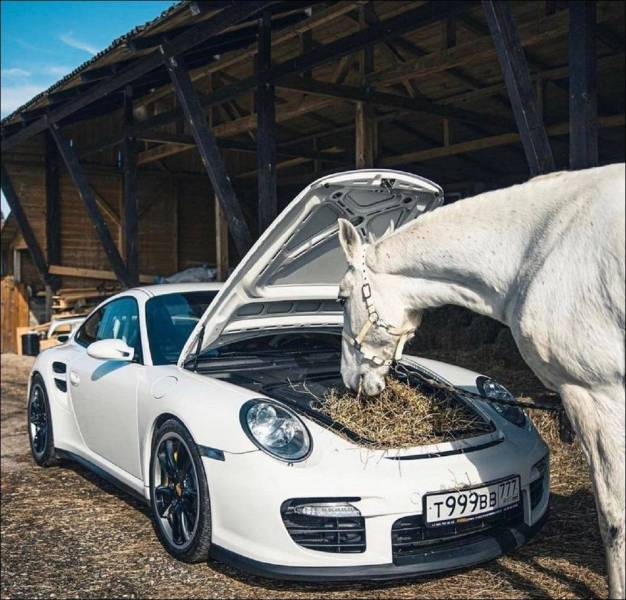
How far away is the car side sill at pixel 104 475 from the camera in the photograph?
4102mm

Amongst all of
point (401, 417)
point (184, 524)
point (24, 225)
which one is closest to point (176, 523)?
point (184, 524)

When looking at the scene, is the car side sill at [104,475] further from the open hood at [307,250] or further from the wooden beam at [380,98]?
the wooden beam at [380,98]

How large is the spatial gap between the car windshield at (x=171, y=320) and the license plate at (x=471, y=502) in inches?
72.1

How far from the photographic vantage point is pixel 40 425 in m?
5.71

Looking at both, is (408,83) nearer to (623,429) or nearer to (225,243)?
(225,243)

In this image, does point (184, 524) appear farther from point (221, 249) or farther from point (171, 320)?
point (221, 249)

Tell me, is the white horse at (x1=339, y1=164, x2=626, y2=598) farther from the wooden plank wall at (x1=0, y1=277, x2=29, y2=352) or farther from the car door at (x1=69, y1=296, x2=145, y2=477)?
the wooden plank wall at (x1=0, y1=277, x2=29, y2=352)

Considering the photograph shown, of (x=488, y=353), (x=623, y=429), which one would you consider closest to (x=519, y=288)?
(x=623, y=429)

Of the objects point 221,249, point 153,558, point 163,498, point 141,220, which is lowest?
point 153,558

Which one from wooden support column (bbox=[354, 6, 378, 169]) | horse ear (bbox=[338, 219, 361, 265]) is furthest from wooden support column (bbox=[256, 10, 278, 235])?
horse ear (bbox=[338, 219, 361, 265])

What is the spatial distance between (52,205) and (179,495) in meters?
14.0

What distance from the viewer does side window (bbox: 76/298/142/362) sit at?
15.2ft

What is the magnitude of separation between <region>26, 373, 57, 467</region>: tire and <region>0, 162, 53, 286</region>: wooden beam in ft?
31.2

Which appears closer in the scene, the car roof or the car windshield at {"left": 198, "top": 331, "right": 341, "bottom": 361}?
the car windshield at {"left": 198, "top": 331, "right": 341, "bottom": 361}
